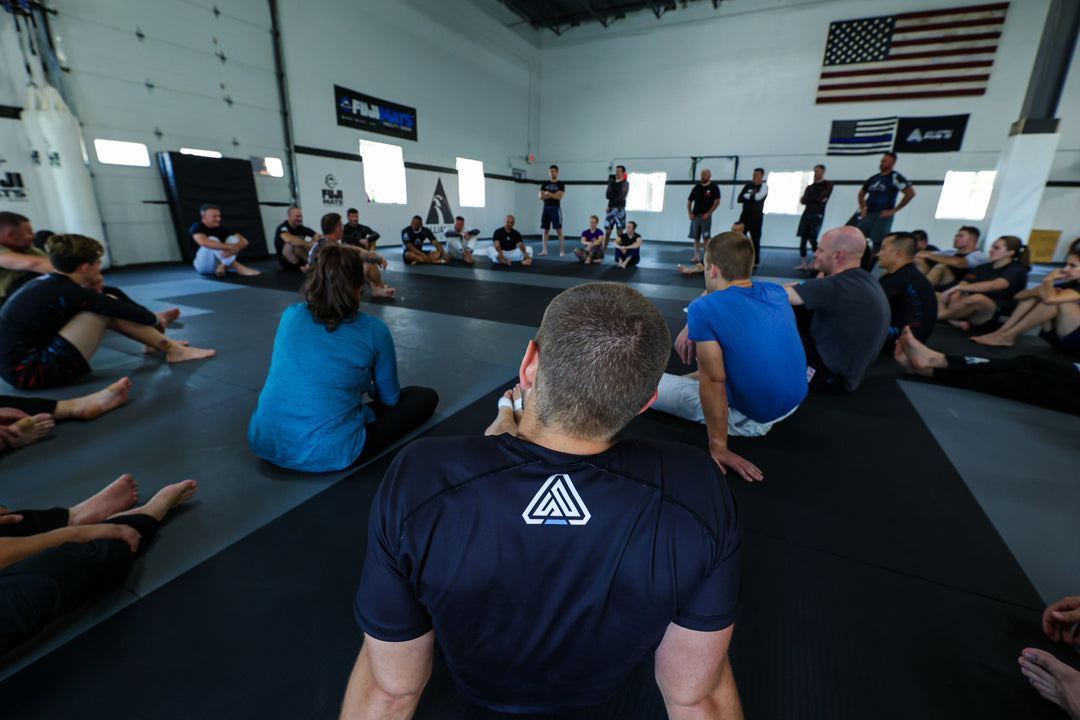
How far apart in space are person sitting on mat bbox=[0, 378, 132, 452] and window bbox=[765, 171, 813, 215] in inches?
645

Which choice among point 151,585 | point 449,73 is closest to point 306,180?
point 449,73

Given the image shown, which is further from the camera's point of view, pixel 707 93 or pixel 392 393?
pixel 707 93

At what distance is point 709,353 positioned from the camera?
2.45 m

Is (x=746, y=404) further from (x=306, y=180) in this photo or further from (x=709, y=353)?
(x=306, y=180)

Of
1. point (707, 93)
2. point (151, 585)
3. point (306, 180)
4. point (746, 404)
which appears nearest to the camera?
point (151, 585)

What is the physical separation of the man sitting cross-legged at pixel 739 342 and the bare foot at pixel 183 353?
3858 millimetres

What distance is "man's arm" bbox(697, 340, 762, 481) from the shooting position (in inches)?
96.2

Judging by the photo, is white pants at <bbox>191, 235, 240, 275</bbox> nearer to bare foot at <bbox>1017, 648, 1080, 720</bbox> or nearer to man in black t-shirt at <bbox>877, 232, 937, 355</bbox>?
Answer: man in black t-shirt at <bbox>877, 232, 937, 355</bbox>

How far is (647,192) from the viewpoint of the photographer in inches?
682

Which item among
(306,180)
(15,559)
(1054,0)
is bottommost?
(15,559)

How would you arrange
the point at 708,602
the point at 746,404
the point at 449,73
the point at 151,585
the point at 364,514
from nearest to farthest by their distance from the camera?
the point at 708,602 < the point at 151,585 < the point at 364,514 < the point at 746,404 < the point at 449,73

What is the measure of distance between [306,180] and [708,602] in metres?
12.4

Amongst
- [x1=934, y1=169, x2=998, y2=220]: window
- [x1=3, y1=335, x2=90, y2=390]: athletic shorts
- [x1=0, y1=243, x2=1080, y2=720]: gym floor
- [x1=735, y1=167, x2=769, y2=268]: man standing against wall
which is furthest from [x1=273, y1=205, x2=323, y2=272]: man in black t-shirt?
[x1=934, y1=169, x2=998, y2=220]: window

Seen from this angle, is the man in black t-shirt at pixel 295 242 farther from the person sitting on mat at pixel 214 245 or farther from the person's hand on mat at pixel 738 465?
the person's hand on mat at pixel 738 465
